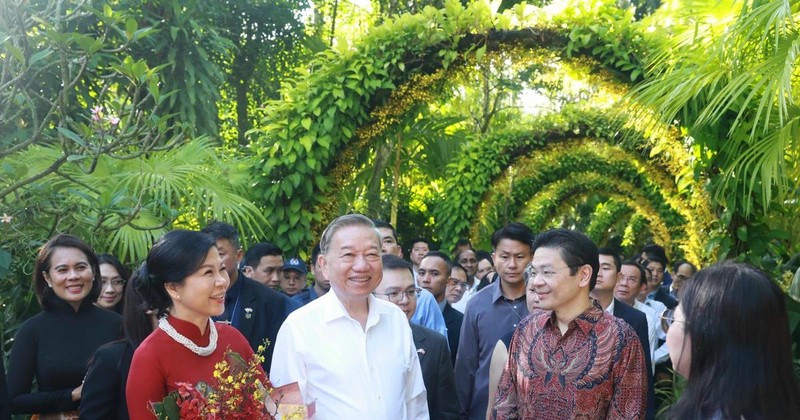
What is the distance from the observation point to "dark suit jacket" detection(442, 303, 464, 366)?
680 cm

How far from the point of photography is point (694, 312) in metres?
2.63

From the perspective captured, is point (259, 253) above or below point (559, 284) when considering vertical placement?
below

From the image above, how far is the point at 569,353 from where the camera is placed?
379cm

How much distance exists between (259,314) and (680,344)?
3253 millimetres

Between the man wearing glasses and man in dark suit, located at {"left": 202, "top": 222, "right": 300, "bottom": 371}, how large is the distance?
1.90 metres

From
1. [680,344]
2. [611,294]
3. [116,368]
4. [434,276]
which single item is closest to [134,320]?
[116,368]

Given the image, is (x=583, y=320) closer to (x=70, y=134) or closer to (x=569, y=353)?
(x=569, y=353)

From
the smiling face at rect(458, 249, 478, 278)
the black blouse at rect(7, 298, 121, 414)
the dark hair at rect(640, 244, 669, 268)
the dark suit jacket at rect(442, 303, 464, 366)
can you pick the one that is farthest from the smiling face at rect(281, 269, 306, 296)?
the dark hair at rect(640, 244, 669, 268)

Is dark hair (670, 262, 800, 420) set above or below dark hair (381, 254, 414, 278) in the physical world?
above

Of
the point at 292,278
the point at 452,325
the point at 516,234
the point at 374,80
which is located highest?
the point at 374,80

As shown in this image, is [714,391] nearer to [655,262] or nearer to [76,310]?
[76,310]

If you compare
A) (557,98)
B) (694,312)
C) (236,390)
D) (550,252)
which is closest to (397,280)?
(550,252)

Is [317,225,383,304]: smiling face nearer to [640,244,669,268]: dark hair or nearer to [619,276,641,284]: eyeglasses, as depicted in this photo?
[619,276,641,284]: eyeglasses

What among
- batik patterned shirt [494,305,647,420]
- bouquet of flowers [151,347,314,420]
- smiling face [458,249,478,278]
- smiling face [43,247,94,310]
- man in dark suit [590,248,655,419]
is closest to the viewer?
bouquet of flowers [151,347,314,420]
